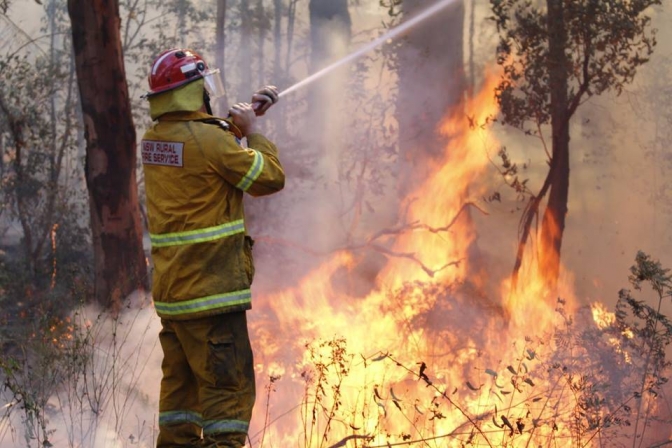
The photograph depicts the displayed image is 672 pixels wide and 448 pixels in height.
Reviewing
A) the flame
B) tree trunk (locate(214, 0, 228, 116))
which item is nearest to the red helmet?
the flame

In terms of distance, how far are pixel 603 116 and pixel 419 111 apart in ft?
5.76

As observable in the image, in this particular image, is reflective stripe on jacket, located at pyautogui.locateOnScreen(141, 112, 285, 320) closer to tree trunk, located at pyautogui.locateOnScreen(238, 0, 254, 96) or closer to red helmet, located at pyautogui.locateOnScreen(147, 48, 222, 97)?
red helmet, located at pyautogui.locateOnScreen(147, 48, 222, 97)

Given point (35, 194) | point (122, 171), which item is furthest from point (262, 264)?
point (35, 194)

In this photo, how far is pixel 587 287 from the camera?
7332 mm

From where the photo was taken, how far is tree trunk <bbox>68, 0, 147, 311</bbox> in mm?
6793

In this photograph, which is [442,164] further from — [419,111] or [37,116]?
[37,116]

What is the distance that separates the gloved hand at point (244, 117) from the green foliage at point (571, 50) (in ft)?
14.4

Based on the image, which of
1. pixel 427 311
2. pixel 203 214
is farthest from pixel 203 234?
pixel 427 311

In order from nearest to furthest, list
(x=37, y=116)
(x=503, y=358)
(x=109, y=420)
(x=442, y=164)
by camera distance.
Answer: (x=109, y=420), (x=503, y=358), (x=442, y=164), (x=37, y=116)

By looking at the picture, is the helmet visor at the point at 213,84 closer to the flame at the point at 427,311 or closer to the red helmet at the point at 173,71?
the red helmet at the point at 173,71

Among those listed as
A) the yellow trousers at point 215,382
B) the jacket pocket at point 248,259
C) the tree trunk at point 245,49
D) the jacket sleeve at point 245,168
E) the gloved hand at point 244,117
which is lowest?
the yellow trousers at point 215,382

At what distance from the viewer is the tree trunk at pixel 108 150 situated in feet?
22.3

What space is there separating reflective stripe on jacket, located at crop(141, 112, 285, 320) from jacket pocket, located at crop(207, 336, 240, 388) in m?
0.13

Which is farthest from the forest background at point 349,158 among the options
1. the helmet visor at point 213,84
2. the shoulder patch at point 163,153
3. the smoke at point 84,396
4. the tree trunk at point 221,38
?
the helmet visor at point 213,84
